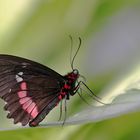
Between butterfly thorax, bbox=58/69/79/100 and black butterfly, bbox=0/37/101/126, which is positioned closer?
black butterfly, bbox=0/37/101/126

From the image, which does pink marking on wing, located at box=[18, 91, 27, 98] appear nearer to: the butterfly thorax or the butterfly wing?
the butterfly wing

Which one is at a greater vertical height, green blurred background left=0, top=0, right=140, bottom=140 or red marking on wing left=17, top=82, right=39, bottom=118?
green blurred background left=0, top=0, right=140, bottom=140

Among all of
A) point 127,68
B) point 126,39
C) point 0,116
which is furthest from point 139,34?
point 0,116

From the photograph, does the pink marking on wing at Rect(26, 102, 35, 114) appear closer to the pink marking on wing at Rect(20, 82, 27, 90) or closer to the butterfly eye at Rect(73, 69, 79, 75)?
the pink marking on wing at Rect(20, 82, 27, 90)

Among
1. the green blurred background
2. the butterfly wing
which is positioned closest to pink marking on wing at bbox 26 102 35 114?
the butterfly wing

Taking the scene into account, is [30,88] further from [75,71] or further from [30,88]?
[75,71]

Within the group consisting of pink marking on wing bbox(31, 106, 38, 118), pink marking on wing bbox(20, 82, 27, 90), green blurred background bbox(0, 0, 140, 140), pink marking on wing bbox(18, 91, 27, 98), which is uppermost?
green blurred background bbox(0, 0, 140, 140)

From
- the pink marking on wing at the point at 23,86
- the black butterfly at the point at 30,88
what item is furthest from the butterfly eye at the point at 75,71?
the pink marking on wing at the point at 23,86

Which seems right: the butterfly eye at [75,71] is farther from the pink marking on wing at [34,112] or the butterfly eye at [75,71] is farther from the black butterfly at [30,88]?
the pink marking on wing at [34,112]
